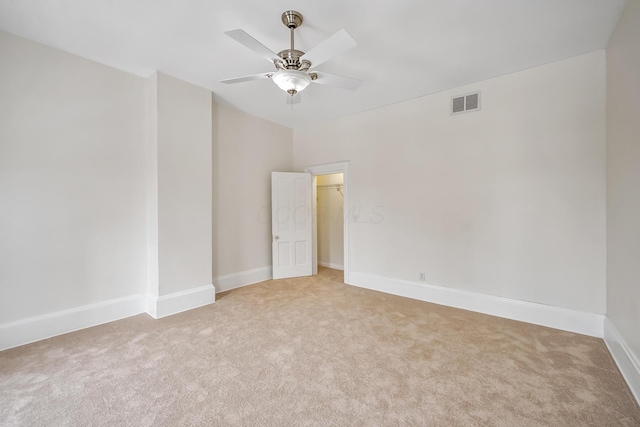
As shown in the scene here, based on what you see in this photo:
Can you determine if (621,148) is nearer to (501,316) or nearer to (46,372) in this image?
(501,316)

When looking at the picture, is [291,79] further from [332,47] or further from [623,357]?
[623,357]

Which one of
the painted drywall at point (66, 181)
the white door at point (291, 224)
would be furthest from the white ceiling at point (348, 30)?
the white door at point (291, 224)

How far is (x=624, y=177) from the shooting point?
2008 mm

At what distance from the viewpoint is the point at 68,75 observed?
2598 millimetres

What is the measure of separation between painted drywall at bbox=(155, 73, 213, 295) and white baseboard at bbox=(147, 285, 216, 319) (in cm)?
7

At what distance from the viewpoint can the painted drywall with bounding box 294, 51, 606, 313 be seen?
256cm

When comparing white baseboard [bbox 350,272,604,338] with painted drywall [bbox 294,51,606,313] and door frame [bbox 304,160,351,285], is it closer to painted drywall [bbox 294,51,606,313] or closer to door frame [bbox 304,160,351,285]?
painted drywall [bbox 294,51,606,313]

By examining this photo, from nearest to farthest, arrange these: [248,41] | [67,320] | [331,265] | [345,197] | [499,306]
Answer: [248,41]
[67,320]
[499,306]
[345,197]
[331,265]

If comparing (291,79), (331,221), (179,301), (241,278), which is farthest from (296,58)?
Result: (331,221)

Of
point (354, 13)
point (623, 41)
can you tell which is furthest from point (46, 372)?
point (623, 41)

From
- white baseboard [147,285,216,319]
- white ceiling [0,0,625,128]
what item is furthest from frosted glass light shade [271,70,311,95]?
white baseboard [147,285,216,319]

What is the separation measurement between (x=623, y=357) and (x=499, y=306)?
1.06 metres

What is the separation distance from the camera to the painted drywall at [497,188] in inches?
101

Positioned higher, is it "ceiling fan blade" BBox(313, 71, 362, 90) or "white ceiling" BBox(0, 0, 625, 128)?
"white ceiling" BBox(0, 0, 625, 128)
